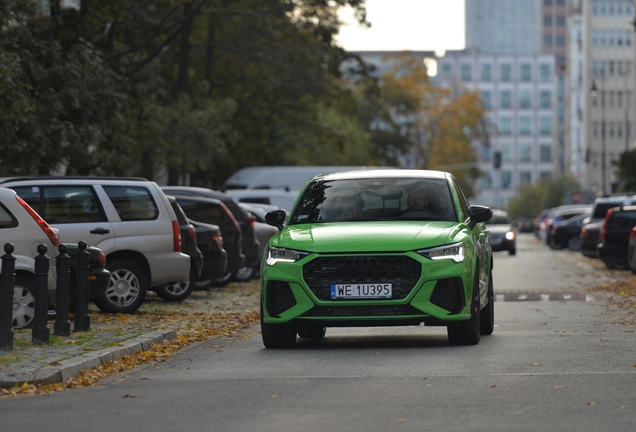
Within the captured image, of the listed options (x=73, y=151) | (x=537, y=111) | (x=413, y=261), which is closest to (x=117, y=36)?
(x=73, y=151)

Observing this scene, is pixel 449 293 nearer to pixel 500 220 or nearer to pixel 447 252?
pixel 447 252

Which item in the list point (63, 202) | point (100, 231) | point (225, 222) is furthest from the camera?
point (225, 222)

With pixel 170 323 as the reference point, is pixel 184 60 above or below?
above

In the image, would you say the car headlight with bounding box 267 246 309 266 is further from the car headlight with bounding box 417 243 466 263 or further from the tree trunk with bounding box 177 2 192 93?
the tree trunk with bounding box 177 2 192 93

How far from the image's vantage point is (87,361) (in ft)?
36.8

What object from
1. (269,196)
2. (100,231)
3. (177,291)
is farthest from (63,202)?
(269,196)

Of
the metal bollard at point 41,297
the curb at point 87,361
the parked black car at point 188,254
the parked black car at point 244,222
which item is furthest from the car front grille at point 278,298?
the parked black car at point 244,222

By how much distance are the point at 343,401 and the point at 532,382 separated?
5.36ft

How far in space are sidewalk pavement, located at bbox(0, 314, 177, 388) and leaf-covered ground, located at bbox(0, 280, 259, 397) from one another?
5 cm

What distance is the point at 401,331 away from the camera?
49.3 ft

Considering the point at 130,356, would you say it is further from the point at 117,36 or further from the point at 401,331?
the point at 117,36

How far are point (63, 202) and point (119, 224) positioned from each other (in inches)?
32.0

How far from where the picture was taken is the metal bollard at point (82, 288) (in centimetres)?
1387

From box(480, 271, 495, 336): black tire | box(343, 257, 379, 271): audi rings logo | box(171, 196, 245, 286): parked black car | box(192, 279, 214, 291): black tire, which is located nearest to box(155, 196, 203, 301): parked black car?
box(171, 196, 245, 286): parked black car
